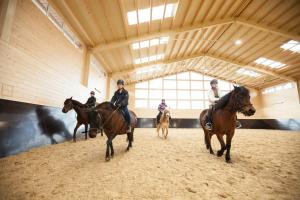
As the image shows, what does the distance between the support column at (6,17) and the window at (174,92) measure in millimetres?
15247

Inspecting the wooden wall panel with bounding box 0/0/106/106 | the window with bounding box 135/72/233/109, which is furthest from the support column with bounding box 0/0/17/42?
the window with bounding box 135/72/233/109

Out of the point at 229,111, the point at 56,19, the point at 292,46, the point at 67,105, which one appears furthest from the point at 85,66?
the point at 292,46

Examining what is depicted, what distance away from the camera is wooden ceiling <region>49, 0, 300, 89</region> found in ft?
23.5

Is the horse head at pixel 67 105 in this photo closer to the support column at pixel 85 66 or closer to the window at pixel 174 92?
the support column at pixel 85 66

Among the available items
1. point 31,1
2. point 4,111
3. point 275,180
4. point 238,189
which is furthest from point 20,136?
point 275,180

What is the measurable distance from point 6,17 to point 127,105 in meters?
3.78

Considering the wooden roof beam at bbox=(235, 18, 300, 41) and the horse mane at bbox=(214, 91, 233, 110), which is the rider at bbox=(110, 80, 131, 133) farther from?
the wooden roof beam at bbox=(235, 18, 300, 41)

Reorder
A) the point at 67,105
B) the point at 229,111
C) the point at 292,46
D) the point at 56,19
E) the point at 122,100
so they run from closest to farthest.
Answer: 1. the point at 229,111
2. the point at 122,100
3. the point at 67,105
4. the point at 56,19
5. the point at 292,46

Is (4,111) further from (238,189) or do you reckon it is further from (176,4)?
(176,4)

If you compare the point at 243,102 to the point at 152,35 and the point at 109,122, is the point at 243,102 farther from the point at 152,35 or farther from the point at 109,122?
the point at 152,35

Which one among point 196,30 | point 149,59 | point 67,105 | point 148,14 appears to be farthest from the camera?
point 149,59

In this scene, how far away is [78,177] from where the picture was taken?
2.44 meters

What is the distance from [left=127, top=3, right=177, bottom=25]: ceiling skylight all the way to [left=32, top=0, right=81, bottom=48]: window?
2.97 m

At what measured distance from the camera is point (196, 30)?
10711mm
